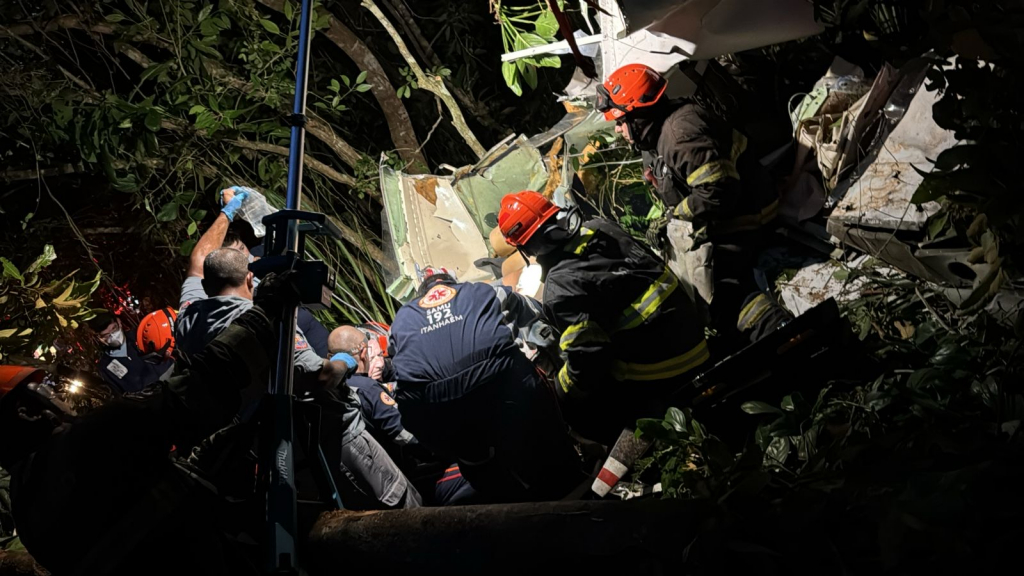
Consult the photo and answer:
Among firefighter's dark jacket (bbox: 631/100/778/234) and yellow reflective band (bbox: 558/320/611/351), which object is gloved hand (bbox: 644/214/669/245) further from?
yellow reflective band (bbox: 558/320/611/351)

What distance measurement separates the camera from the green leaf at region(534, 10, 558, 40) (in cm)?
584

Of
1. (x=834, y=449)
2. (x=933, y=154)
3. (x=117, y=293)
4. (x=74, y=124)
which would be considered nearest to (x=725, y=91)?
(x=933, y=154)

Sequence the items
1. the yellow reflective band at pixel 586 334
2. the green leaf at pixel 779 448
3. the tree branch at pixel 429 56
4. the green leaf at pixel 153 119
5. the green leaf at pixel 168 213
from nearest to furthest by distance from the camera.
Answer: the green leaf at pixel 779 448
the yellow reflective band at pixel 586 334
the green leaf at pixel 153 119
the green leaf at pixel 168 213
the tree branch at pixel 429 56

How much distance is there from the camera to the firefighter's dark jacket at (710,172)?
4.45 m

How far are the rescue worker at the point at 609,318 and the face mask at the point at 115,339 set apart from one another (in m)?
3.65

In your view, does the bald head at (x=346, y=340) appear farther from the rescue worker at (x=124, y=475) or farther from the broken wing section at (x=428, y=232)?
the rescue worker at (x=124, y=475)

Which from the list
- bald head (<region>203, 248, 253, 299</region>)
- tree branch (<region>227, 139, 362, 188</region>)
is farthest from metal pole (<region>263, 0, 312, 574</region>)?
tree branch (<region>227, 139, 362, 188</region>)

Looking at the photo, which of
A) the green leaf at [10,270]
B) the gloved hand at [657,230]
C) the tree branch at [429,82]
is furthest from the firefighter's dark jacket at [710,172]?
the green leaf at [10,270]

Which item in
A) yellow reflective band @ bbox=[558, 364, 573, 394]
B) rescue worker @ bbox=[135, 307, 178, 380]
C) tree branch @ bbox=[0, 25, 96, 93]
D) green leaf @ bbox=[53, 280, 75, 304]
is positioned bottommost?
yellow reflective band @ bbox=[558, 364, 573, 394]

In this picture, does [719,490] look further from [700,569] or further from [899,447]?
[899,447]

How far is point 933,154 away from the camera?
378 cm

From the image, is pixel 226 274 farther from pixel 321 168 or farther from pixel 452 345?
pixel 321 168

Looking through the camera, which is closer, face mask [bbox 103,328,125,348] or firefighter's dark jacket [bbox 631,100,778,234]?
firefighter's dark jacket [bbox 631,100,778,234]

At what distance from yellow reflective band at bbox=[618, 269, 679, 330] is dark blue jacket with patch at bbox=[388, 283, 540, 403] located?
1.93 ft
